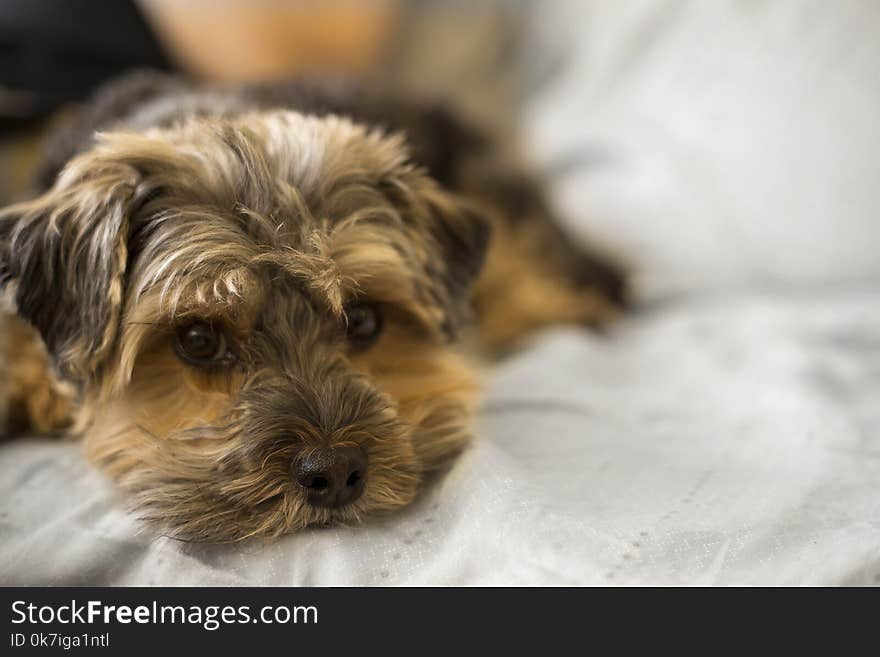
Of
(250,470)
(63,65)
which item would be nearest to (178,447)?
(250,470)

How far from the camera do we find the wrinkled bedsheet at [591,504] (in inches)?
53.2

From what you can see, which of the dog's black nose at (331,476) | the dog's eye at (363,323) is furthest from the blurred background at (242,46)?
the dog's black nose at (331,476)

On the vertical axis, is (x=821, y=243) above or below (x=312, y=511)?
above

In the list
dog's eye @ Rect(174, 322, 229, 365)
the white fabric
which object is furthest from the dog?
the white fabric

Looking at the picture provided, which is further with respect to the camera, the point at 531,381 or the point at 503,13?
the point at 503,13

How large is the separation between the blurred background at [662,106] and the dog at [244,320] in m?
1.15

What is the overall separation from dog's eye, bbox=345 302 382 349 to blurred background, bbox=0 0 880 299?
1315 millimetres

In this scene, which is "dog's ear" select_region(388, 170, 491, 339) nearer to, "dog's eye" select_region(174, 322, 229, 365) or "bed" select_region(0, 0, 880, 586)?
"bed" select_region(0, 0, 880, 586)

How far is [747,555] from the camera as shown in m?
1.37

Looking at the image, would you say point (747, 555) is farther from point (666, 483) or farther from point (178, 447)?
point (178, 447)
